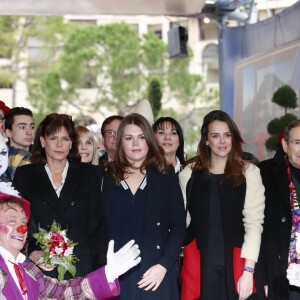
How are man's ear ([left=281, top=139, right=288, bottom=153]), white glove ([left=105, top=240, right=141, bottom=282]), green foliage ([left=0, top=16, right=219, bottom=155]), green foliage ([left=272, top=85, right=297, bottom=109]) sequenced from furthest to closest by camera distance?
green foliage ([left=0, top=16, right=219, bottom=155]), green foliage ([left=272, top=85, right=297, bottom=109]), man's ear ([left=281, top=139, right=288, bottom=153]), white glove ([left=105, top=240, right=141, bottom=282])

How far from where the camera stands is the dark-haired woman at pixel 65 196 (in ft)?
12.4

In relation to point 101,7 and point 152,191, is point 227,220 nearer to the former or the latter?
point 152,191

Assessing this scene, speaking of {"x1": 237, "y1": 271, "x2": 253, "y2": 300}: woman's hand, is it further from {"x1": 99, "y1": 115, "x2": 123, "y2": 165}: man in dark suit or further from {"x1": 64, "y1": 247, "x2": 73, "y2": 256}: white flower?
{"x1": 99, "y1": 115, "x2": 123, "y2": 165}: man in dark suit

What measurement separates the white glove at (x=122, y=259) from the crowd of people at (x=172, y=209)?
22.2 inches

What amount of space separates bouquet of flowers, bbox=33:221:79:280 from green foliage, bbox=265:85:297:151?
3582 mm

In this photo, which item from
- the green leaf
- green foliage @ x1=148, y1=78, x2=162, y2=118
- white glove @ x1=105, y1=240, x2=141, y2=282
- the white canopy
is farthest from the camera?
green foliage @ x1=148, y1=78, x2=162, y2=118

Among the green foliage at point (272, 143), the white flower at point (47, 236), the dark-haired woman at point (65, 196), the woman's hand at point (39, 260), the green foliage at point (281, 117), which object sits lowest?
the woman's hand at point (39, 260)

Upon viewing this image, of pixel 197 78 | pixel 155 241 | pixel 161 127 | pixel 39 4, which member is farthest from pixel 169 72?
pixel 155 241

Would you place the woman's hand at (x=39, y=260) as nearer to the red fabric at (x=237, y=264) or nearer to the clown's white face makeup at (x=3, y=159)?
the clown's white face makeup at (x=3, y=159)

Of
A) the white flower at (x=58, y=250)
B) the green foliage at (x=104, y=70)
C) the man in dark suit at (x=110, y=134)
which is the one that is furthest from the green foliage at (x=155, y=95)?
the white flower at (x=58, y=250)

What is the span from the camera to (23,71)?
1023 inches

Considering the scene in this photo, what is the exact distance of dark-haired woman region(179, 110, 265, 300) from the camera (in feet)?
12.5

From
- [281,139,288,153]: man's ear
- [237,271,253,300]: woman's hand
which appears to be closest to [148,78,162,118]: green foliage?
[281,139,288,153]: man's ear

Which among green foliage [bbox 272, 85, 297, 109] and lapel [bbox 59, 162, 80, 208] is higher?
green foliage [bbox 272, 85, 297, 109]
